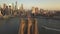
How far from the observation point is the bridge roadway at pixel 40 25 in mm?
1581

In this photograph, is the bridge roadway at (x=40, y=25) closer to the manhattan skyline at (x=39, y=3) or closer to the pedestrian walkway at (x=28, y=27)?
→ the pedestrian walkway at (x=28, y=27)

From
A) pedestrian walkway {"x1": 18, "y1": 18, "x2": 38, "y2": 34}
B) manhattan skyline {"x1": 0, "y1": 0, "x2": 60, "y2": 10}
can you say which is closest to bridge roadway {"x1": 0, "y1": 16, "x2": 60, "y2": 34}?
pedestrian walkway {"x1": 18, "y1": 18, "x2": 38, "y2": 34}

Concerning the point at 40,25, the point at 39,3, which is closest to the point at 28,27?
the point at 40,25

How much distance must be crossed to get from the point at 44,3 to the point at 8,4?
481 mm

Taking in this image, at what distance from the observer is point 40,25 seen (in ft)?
5.32

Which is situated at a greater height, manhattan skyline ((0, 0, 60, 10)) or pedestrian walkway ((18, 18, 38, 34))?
manhattan skyline ((0, 0, 60, 10))

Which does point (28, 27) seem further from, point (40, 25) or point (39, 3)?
point (39, 3)

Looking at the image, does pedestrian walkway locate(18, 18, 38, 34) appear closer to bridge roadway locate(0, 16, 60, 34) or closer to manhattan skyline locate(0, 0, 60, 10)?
bridge roadway locate(0, 16, 60, 34)

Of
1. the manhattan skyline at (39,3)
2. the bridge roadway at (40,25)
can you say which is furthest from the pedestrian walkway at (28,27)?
the manhattan skyline at (39,3)

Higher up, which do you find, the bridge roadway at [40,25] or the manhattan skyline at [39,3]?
the manhattan skyline at [39,3]

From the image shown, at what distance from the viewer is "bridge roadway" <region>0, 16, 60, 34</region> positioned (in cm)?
158

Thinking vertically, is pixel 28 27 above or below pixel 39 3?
below

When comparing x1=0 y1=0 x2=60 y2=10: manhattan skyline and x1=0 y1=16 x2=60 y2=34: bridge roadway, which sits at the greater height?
x1=0 y1=0 x2=60 y2=10: manhattan skyline

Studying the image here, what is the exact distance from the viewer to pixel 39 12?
164 centimetres
